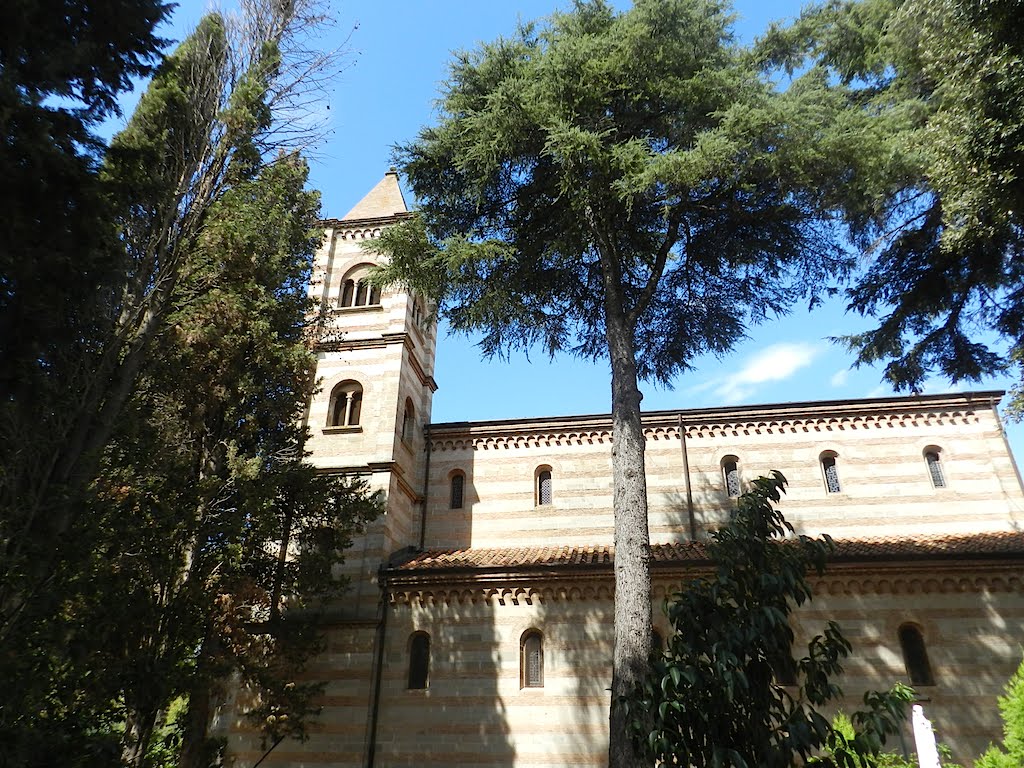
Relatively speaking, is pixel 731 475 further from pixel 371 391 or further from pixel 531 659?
pixel 371 391

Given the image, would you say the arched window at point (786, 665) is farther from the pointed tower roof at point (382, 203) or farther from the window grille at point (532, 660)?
the pointed tower roof at point (382, 203)

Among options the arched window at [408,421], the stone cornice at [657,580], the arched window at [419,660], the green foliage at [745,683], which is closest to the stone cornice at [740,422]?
the arched window at [408,421]

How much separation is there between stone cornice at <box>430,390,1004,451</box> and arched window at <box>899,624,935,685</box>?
188 inches

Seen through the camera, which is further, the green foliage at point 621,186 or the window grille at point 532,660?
the window grille at point 532,660

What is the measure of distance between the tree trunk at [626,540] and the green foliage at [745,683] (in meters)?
1.80

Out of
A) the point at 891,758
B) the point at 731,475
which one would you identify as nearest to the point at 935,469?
the point at 731,475

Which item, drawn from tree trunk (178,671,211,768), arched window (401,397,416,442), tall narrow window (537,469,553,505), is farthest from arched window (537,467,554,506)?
tree trunk (178,671,211,768)

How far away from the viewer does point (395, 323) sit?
17.2 metres

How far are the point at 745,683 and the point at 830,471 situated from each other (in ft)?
39.0

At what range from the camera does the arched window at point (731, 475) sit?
622 inches

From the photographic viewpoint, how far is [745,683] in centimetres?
509

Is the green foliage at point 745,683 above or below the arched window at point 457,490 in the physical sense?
below

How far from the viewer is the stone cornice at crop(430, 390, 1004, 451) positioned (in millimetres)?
15523

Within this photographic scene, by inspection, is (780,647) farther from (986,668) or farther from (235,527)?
(986,668)
